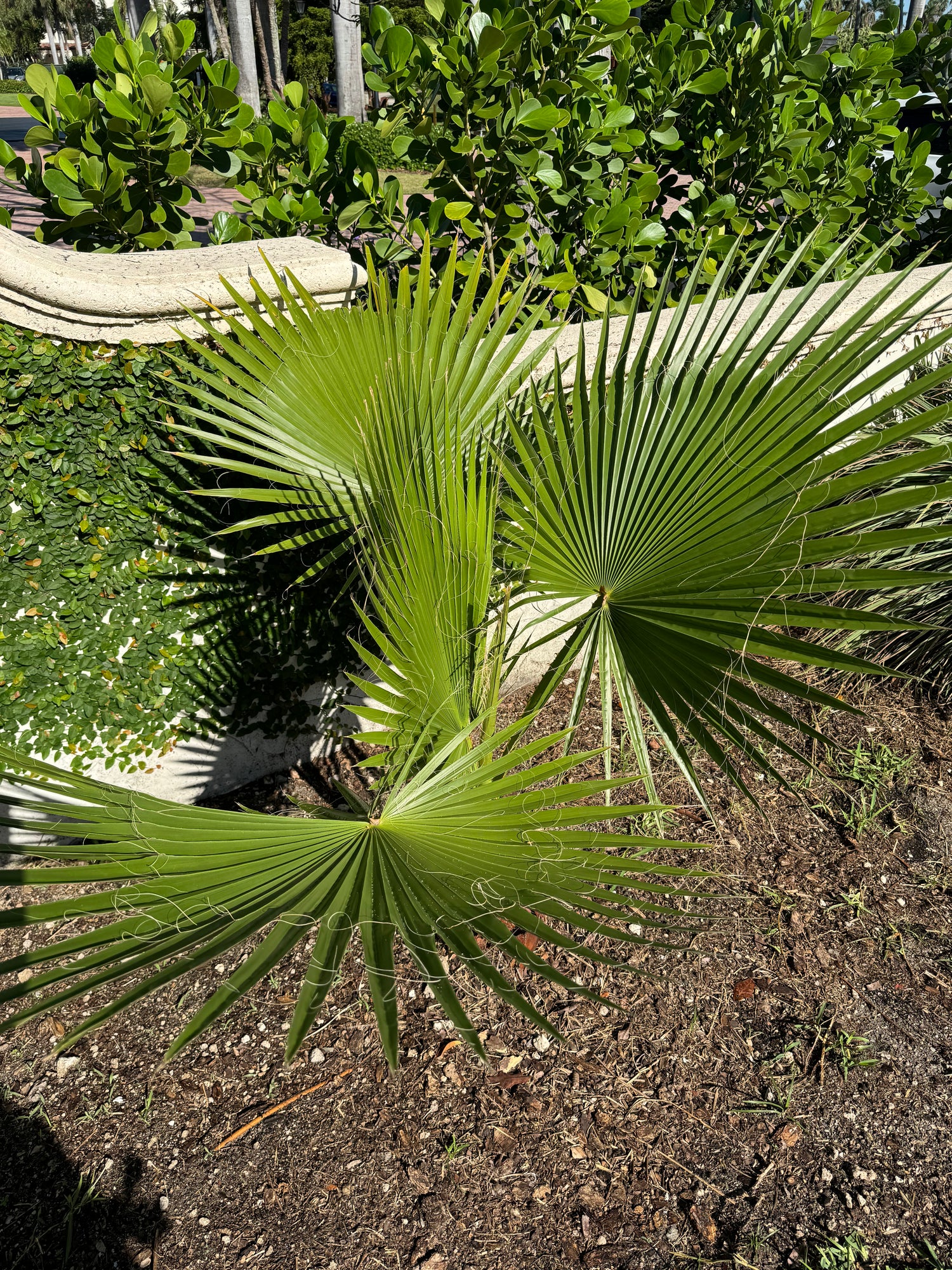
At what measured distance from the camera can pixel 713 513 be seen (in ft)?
6.09

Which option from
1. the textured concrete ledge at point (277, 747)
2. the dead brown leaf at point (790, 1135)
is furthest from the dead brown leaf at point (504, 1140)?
the textured concrete ledge at point (277, 747)

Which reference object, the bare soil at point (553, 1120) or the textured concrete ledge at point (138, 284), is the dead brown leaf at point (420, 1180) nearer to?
the bare soil at point (553, 1120)

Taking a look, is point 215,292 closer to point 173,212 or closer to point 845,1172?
point 173,212

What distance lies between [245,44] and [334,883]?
702 inches

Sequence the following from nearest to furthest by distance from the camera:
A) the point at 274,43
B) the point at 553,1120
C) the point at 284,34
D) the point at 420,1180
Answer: the point at 420,1180
the point at 553,1120
the point at 274,43
the point at 284,34

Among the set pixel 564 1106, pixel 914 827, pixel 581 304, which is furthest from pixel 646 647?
pixel 581 304

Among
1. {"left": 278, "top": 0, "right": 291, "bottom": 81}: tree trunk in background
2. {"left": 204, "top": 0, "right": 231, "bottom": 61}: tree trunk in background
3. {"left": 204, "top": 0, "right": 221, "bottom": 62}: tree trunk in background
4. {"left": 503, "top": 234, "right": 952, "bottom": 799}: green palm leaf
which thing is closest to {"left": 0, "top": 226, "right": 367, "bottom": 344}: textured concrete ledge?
{"left": 503, "top": 234, "right": 952, "bottom": 799}: green palm leaf

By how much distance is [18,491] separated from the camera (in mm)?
2379

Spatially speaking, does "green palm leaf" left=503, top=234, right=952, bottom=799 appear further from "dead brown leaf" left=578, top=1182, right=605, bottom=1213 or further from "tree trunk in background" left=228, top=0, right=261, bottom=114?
"tree trunk in background" left=228, top=0, right=261, bottom=114

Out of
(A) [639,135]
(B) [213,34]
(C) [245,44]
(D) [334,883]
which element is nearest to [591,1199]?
(D) [334,883]

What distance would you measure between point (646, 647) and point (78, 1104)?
5.83ft

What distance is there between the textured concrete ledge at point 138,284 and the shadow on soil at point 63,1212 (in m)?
2.03

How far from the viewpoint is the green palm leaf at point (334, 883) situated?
1.03 meters

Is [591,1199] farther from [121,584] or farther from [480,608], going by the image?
[121,584]
